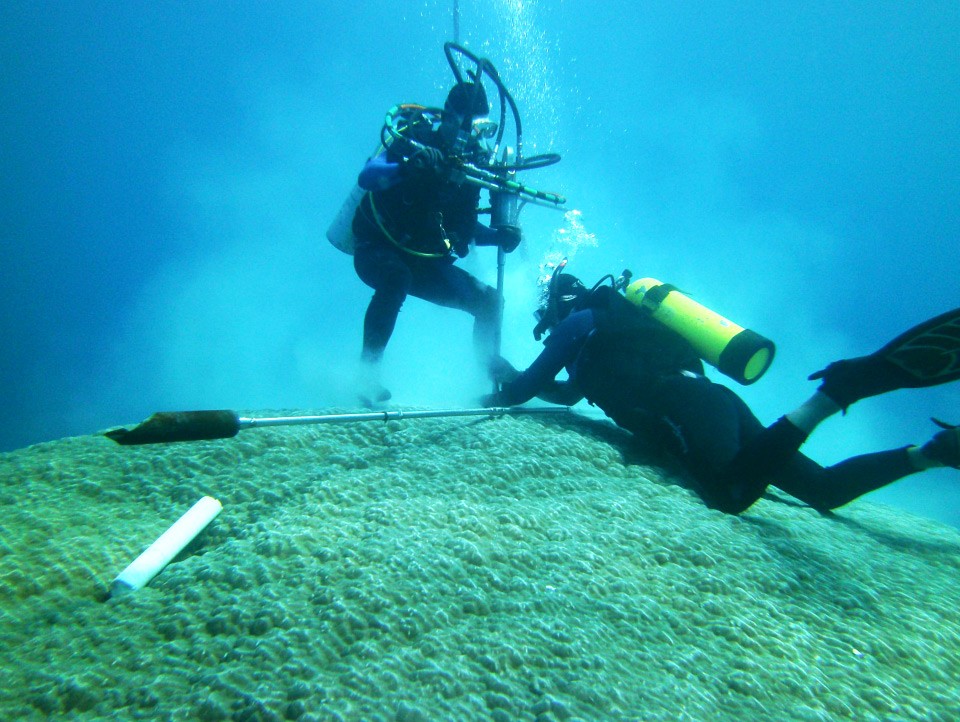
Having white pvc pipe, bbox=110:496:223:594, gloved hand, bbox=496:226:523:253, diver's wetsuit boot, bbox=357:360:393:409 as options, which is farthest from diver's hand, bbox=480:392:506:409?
white pvc pipe, bbox=110:496:223:594

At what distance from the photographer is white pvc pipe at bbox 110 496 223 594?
5.24ft

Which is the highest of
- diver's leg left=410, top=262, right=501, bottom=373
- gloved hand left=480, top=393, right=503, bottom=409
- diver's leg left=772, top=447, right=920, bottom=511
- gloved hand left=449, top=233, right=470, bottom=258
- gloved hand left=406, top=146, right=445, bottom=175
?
gloved hand left=406, top=146, right=445, bottom=175

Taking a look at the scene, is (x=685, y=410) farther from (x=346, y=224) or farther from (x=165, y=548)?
(x=346, y=224)

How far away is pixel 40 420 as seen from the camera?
32500mm

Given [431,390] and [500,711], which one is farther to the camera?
[431,390]

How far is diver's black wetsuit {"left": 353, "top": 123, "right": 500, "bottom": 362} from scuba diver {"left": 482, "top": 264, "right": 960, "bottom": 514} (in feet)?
4.64

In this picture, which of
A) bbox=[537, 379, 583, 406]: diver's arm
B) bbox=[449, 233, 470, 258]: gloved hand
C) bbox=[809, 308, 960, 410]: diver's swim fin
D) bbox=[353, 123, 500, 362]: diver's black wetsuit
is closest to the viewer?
bbox=[809, 308, 960, 410]: diver's swim fin

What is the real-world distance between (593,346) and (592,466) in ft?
3.59

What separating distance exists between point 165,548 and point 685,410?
2.81 metres

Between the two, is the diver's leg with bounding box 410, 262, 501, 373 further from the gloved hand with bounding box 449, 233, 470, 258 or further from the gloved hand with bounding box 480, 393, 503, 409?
the gloved hand with bounding box 480, 393, 503, 409

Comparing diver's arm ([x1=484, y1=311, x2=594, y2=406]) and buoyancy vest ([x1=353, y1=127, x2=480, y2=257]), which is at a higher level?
buoyancy vest ([x1=353, y1=127, x2=480, y2=257])

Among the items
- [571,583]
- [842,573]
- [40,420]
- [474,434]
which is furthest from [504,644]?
[40,420]

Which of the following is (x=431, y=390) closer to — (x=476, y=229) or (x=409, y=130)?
(x=476, y=229)

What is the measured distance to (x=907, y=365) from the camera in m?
2.29
